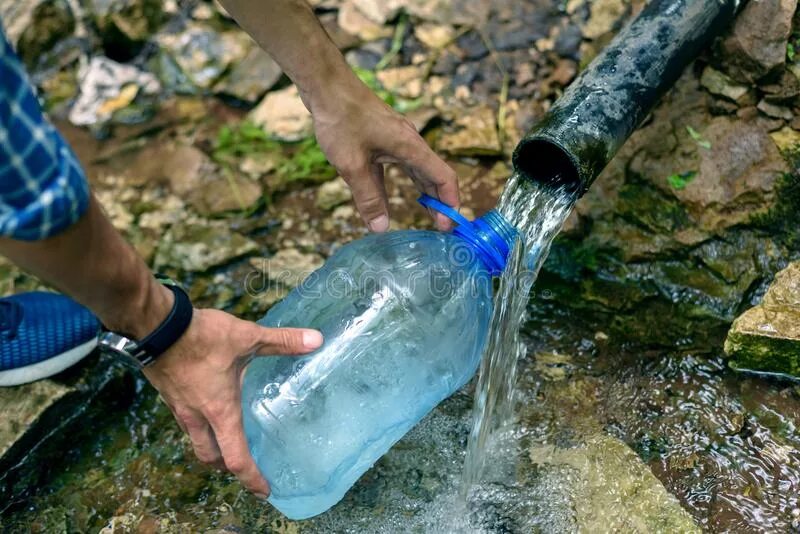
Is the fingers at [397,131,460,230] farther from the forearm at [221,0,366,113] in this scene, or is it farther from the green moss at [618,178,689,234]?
the green moss at [618,178,689,234]

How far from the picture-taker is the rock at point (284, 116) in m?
3.06

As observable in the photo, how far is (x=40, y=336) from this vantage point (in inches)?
87.4

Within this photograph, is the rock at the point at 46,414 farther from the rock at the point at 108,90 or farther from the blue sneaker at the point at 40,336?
the rock at the point at 108,90

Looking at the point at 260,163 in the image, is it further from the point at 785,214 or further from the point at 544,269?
the point at 785,214

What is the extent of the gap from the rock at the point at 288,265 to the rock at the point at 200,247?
0.08 meters

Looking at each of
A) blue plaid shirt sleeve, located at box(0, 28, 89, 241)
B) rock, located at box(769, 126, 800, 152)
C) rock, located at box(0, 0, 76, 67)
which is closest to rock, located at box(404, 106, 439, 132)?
rock, located at box(769, 126, 800, 152)

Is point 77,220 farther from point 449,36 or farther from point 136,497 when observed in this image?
point 449,36

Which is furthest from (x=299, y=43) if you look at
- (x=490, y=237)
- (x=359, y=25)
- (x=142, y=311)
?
(x=359, y=25)

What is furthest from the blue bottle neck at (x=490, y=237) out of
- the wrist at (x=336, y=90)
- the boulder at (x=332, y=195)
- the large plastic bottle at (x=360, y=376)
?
the boulder at (x=332, y=195)

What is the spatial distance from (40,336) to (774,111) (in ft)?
7.44

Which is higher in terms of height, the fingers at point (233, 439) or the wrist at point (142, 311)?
the wrist at point (142, 311)

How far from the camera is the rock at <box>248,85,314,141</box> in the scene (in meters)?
3.06

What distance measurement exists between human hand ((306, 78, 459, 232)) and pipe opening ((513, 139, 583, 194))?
0.20m

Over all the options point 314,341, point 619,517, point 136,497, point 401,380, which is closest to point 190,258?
point 136,497
